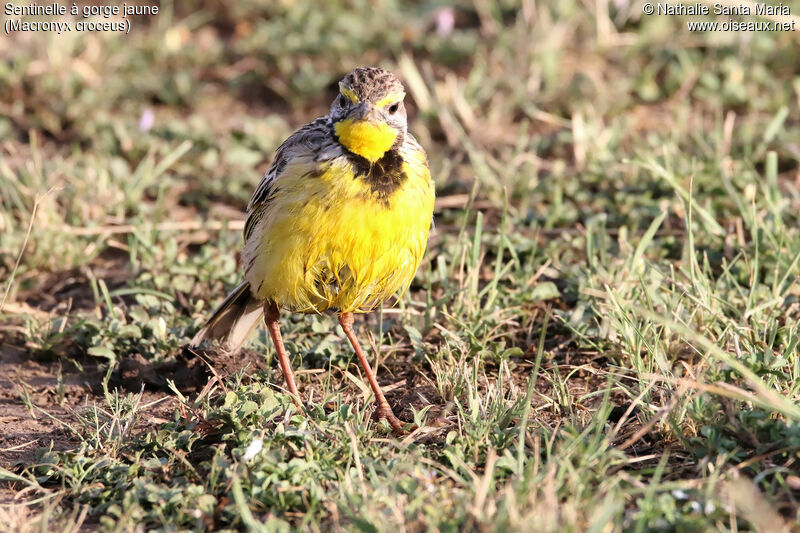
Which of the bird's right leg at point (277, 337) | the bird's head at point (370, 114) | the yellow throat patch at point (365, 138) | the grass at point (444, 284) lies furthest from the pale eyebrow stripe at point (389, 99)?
the bird's right leg at point (277, 337)

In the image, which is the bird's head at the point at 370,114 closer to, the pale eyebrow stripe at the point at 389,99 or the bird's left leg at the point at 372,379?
the pale eyebrow stripe at the point at 389,99

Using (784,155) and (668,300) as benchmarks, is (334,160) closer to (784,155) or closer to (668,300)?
(668,300)

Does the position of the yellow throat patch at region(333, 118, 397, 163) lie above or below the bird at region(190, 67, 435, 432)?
above

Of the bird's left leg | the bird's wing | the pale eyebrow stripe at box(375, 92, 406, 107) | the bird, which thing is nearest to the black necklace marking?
the bird

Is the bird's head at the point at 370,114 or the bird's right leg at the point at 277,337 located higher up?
the bird's head at the point at 370,114

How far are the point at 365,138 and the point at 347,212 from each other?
39 cm

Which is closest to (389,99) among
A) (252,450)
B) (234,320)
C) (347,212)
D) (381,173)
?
(381,173)

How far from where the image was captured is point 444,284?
5797mm

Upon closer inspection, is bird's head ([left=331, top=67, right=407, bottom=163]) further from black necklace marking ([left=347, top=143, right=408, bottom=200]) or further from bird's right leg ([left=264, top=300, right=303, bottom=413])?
bird's right leg ([left=264, top=300, right=303, bottom=413])

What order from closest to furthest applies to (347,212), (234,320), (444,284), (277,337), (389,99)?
(347,212) → (389,99) → (277,337) → (234,320) → (444,284)

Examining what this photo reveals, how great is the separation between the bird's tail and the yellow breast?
1.47 feet

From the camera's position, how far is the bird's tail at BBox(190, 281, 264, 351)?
5312 mm

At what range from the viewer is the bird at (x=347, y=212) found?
453 cm

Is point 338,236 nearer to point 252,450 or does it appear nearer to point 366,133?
point 366,133
